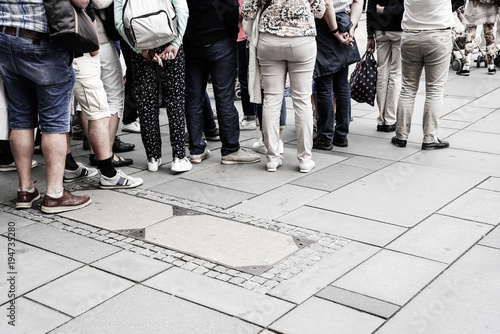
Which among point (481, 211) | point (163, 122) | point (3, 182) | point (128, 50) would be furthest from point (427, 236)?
point (163, 122)

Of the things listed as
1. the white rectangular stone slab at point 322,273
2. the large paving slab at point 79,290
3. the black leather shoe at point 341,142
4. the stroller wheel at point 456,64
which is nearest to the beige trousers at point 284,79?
the black leather shoe at point 341,142

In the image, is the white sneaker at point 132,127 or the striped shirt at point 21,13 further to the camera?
the white sneaker at point 132,127

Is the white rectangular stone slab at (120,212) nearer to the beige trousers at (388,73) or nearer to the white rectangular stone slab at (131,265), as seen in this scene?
the white rectangular stone slab at (131,265)

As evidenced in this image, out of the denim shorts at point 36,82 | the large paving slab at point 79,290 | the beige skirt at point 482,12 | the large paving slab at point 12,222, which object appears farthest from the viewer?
the beige skirt at point 482,12

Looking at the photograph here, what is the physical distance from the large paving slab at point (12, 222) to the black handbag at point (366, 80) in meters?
3.81

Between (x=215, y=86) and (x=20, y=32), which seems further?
(x=215, y=86)

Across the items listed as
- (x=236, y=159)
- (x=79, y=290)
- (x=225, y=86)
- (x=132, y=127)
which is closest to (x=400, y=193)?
(x=236, y=159)

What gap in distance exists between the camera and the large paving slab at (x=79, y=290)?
361 centimetres

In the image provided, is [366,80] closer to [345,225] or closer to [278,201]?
[278,201]

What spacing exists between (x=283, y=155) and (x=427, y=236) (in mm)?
2364

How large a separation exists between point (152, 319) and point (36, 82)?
212 centimetres

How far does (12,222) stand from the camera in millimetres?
4887

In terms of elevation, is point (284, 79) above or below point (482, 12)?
above

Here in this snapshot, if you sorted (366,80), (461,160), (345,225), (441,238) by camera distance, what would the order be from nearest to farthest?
1. (441,238)
2. (345,225)
3. (461,160)
4. (366,80)
